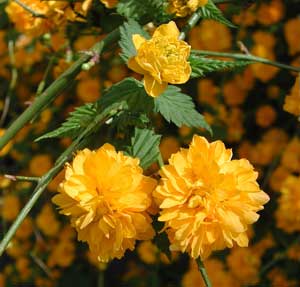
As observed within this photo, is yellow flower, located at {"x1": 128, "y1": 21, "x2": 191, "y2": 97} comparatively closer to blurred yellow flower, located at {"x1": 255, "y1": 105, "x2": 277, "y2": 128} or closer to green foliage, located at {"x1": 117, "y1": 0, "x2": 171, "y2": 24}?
green foliage, located at {"x1": 117, "y1": 0, "x2": 171, "y2": 24}

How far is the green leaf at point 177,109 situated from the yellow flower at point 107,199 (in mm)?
88

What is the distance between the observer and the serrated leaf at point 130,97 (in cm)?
91

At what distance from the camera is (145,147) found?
92 centimetres

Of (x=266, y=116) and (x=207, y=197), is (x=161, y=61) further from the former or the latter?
(x=266, y=116)

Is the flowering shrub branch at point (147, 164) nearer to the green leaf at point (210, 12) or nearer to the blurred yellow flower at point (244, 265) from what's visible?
the green leaf at point (210, 12)

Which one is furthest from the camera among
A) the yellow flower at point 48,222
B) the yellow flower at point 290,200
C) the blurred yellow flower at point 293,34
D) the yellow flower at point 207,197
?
the yellow flower at point 48,222

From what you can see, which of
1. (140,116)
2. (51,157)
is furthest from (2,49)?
(140,116)

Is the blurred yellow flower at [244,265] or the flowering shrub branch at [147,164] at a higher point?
the flowering shrub branch at [147,164]

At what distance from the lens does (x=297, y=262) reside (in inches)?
66.4

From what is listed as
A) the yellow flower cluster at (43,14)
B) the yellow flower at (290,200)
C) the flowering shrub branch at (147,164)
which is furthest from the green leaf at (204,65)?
the yellow flower at (290,200)

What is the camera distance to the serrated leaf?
91cm

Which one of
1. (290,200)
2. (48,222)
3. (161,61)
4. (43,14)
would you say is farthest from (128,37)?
(48,222)

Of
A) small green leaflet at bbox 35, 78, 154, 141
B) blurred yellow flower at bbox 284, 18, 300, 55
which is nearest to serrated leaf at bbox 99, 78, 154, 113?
small green leaflet at bbox 35, 78, 154, 141

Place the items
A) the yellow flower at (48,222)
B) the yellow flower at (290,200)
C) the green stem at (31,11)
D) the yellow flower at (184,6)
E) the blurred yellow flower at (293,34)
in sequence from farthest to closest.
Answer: the yellow flower at (48,222), the blurred yellow flower at (293,34), the yellow flower at (290,200), the green stem at (31,11), the yellow flower at (184,6)
